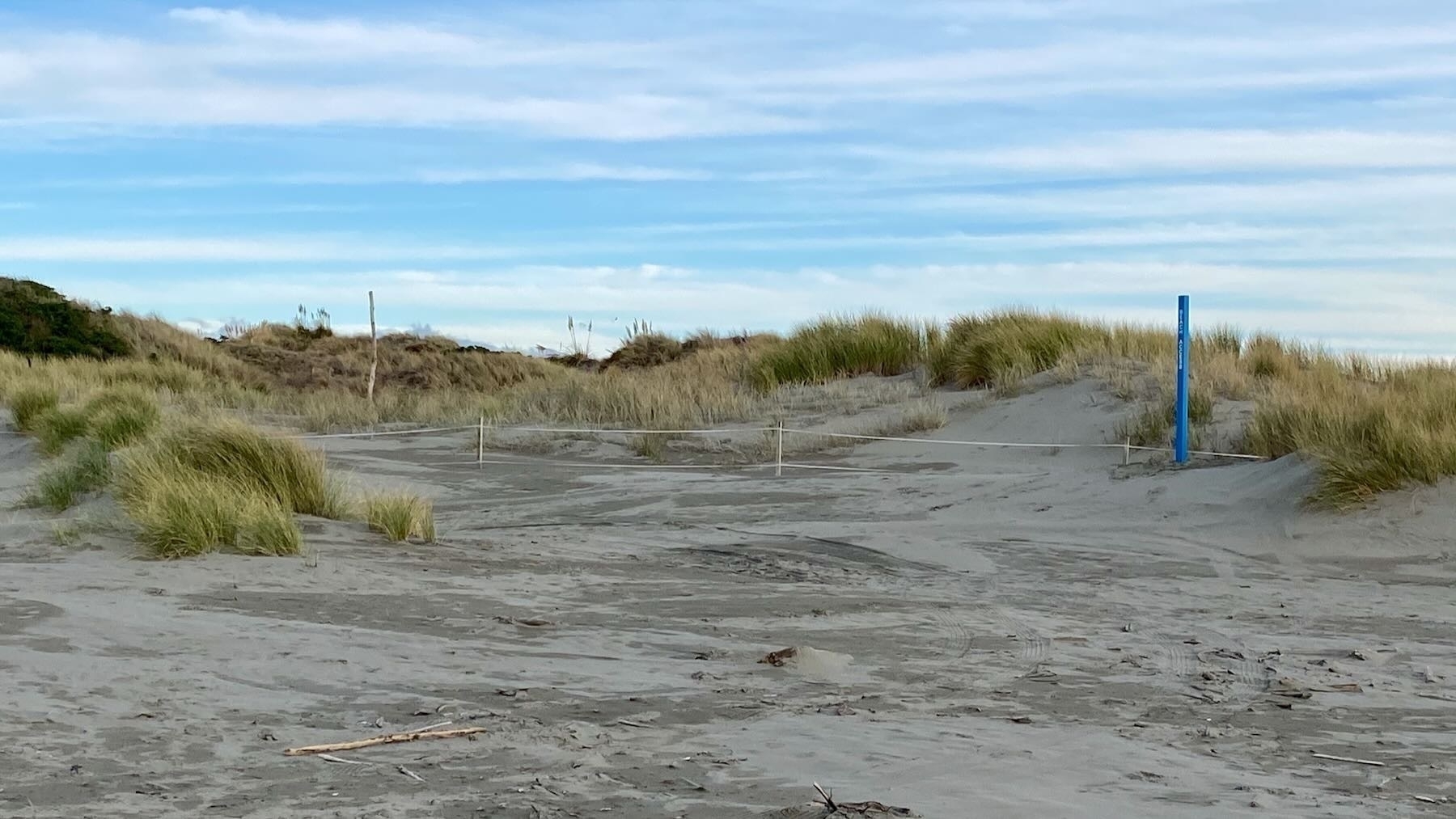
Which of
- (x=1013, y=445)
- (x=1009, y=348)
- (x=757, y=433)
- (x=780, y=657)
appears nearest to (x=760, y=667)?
(x=780, y=657)

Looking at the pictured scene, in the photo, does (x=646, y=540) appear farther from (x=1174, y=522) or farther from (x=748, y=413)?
(x=748, y=413)

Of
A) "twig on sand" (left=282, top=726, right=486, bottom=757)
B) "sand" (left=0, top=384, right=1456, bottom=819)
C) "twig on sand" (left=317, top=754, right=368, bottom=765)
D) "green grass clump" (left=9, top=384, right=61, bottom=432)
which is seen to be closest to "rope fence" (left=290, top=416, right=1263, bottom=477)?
"green grass clump" (left=9, top=384, right=61, bottom=432)

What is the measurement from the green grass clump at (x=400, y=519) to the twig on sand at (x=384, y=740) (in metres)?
4.71

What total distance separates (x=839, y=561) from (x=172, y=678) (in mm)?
5174

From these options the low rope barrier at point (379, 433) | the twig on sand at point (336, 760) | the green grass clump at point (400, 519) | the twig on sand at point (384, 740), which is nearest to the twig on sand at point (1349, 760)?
the twig on sand at point (384, 740)

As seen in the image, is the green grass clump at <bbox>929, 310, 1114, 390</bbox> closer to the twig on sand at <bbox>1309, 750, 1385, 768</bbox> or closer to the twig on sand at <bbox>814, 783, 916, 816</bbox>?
the twig on sand at <bbox>1309, 750, 1385, 768</bbox>

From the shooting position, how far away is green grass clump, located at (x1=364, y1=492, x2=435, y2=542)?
9672 millimetres

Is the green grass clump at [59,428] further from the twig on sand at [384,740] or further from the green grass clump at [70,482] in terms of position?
the twig on sand at [384,740]

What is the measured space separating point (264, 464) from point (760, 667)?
548 centimetres

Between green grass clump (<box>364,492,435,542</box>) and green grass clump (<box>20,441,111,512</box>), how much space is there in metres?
2.89

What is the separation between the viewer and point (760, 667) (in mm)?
6270

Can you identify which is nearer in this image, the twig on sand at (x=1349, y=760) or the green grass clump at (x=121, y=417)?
the twig on sand at (x=1349, y=760)

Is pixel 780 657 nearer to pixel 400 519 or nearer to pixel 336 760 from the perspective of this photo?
pixel 336 760

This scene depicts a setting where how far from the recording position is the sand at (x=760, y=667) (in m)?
4.45
